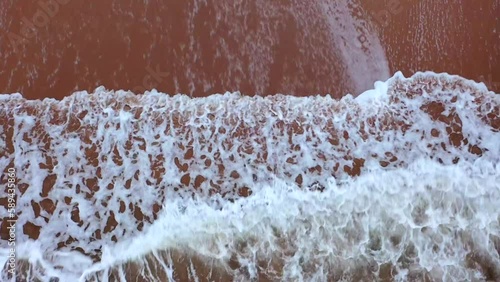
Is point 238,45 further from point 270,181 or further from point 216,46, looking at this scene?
point 270,181

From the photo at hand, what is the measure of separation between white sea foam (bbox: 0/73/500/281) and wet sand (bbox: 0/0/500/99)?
0.05 metres

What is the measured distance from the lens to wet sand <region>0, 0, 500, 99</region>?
142cm

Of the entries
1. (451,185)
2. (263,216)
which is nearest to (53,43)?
(263,216)

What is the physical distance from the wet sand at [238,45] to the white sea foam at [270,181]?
0.16 feet

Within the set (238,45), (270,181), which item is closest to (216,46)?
(238,45)

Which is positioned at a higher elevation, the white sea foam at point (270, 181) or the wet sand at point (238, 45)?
the wet sand at point (238, 45)

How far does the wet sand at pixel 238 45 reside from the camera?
142 cm

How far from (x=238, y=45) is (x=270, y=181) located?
426mm

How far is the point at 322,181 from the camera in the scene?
Answer: 1.40 metres

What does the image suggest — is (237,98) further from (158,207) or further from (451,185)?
(451,185)

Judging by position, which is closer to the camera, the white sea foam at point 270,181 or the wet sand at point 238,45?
the white sea foam at point 270,181

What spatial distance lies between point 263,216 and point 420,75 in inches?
26.2

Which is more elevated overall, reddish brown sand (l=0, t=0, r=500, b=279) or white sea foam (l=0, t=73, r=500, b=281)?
reddish brown sand (l=0, t=0, r=500, b=279)

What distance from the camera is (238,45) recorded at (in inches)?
58.1
